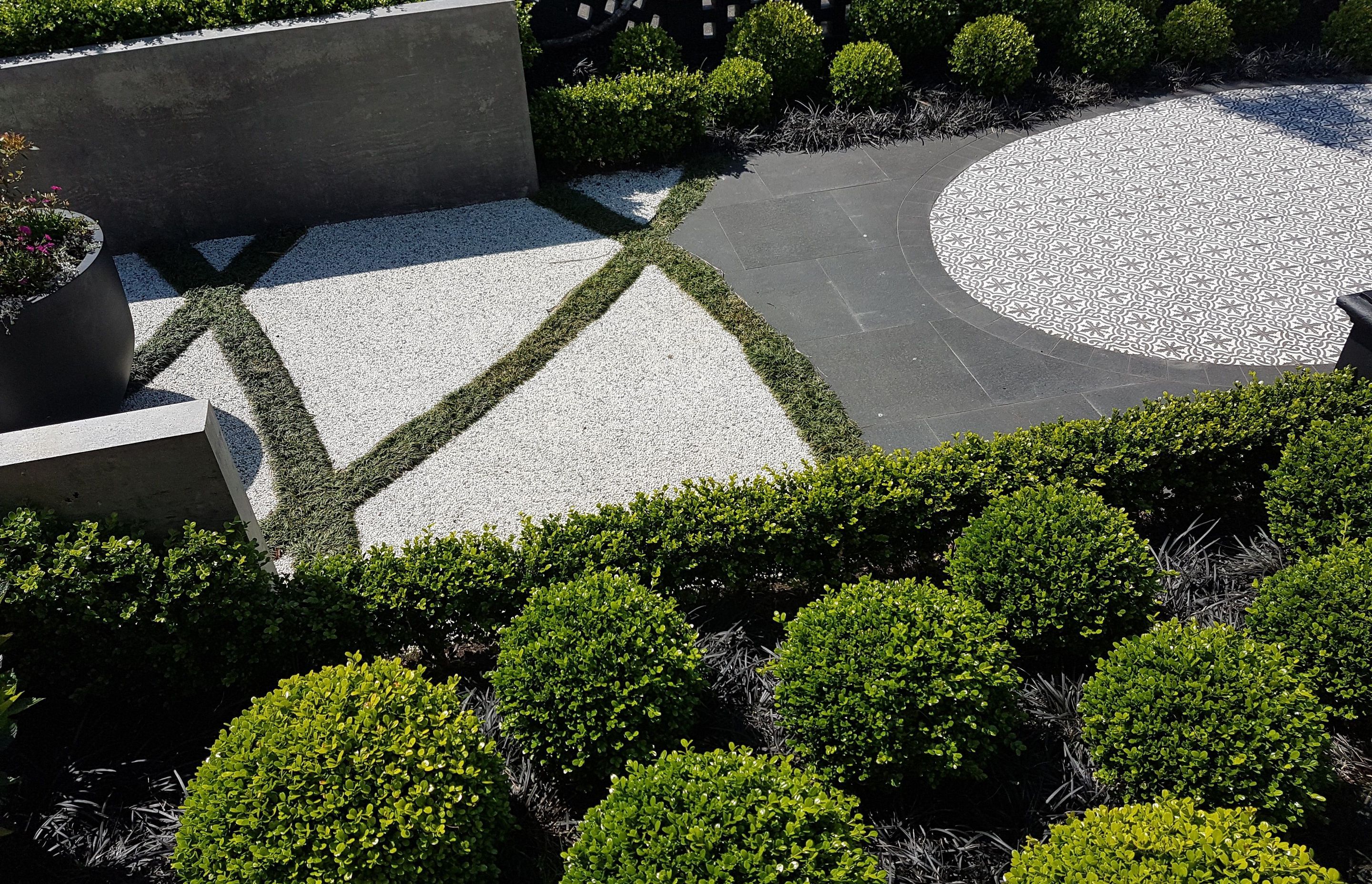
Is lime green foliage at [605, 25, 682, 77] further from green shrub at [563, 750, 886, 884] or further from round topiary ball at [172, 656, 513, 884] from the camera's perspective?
green shrub at [563, 750, 886, 884]

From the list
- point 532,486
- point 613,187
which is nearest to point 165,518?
point 532,486

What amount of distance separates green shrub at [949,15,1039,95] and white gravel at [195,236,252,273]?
22.8ft

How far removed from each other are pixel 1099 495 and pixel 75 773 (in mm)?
4710

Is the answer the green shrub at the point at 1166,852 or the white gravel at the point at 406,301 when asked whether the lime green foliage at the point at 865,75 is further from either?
the green shrub at the point at 1166,852

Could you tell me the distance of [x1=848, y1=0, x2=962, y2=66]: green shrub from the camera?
9578mm

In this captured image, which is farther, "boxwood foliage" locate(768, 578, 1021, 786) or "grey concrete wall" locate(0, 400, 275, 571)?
→ "grey concrete wall" locate(0, 400, 275, 571)

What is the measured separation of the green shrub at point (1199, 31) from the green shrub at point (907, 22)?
232 cm

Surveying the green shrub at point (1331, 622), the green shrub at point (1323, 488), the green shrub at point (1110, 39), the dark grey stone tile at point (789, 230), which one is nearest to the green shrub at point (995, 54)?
the green shrub at point (1110, 39)

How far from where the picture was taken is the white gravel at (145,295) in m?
7.06

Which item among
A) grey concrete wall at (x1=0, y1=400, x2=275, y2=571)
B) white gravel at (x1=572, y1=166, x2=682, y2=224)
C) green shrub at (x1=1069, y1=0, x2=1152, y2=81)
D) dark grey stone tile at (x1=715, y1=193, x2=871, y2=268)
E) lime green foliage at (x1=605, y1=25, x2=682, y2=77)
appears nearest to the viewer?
grey concrete wall at (x1=0, y1=400, x2=275, y2=571)

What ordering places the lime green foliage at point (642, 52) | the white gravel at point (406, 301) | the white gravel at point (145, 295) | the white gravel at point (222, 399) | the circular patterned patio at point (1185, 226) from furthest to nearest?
the lime green foliage at point (642, 52) < the white gravel at point (145, 295) < the circular patterned patio at point (1185, 226) < the white gravel at point (406, 301) < the white gravel at point (222, 399)

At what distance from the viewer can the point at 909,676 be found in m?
3.53

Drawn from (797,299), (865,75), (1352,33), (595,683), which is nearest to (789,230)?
(797,299)

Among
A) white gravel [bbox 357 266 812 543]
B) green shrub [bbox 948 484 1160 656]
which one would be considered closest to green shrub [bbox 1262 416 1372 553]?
green shrub [bbox 948 484 1160 656]
